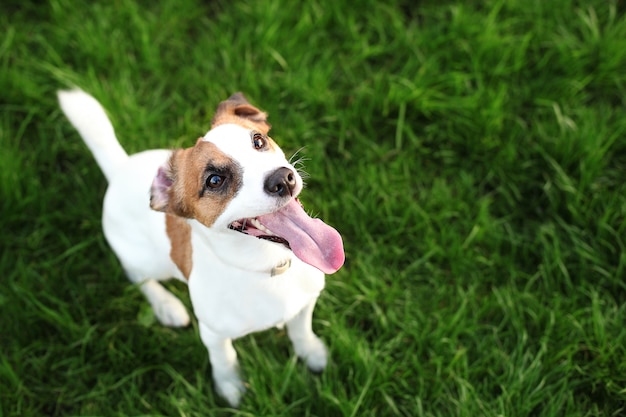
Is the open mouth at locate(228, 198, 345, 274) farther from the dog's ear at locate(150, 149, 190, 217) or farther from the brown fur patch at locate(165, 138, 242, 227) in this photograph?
the dog's ear at locate(150, 149, 190, 217)

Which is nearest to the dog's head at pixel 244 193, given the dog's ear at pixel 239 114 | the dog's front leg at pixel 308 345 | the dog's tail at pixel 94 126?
the dog's ear at pixel 239 114

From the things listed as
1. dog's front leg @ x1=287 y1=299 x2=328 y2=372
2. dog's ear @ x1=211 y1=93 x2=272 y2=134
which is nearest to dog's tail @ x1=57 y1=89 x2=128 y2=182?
dog's ear @ x1=211 y1=93 x2=272 y2=134

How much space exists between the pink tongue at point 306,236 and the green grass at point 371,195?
86 cm

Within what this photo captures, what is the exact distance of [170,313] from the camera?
3.42 metres

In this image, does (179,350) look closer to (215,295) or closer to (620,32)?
(215,295)

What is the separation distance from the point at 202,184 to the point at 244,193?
0.19 metres

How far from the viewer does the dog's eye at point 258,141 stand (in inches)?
94.0

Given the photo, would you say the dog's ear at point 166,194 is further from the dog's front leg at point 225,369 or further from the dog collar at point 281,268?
the dog's front leg at point 225,369

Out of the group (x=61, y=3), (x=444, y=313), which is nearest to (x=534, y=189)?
(x=444, y=313)

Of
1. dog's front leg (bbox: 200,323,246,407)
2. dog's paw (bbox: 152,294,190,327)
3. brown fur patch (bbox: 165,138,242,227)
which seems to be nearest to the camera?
brown fur patch (bbox: 165,138,242,227)

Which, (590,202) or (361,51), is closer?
(590,202)

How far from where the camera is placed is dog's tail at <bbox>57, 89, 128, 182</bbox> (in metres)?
3.02

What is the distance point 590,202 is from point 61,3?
3.49 metres

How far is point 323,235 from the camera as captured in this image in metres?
2.40
